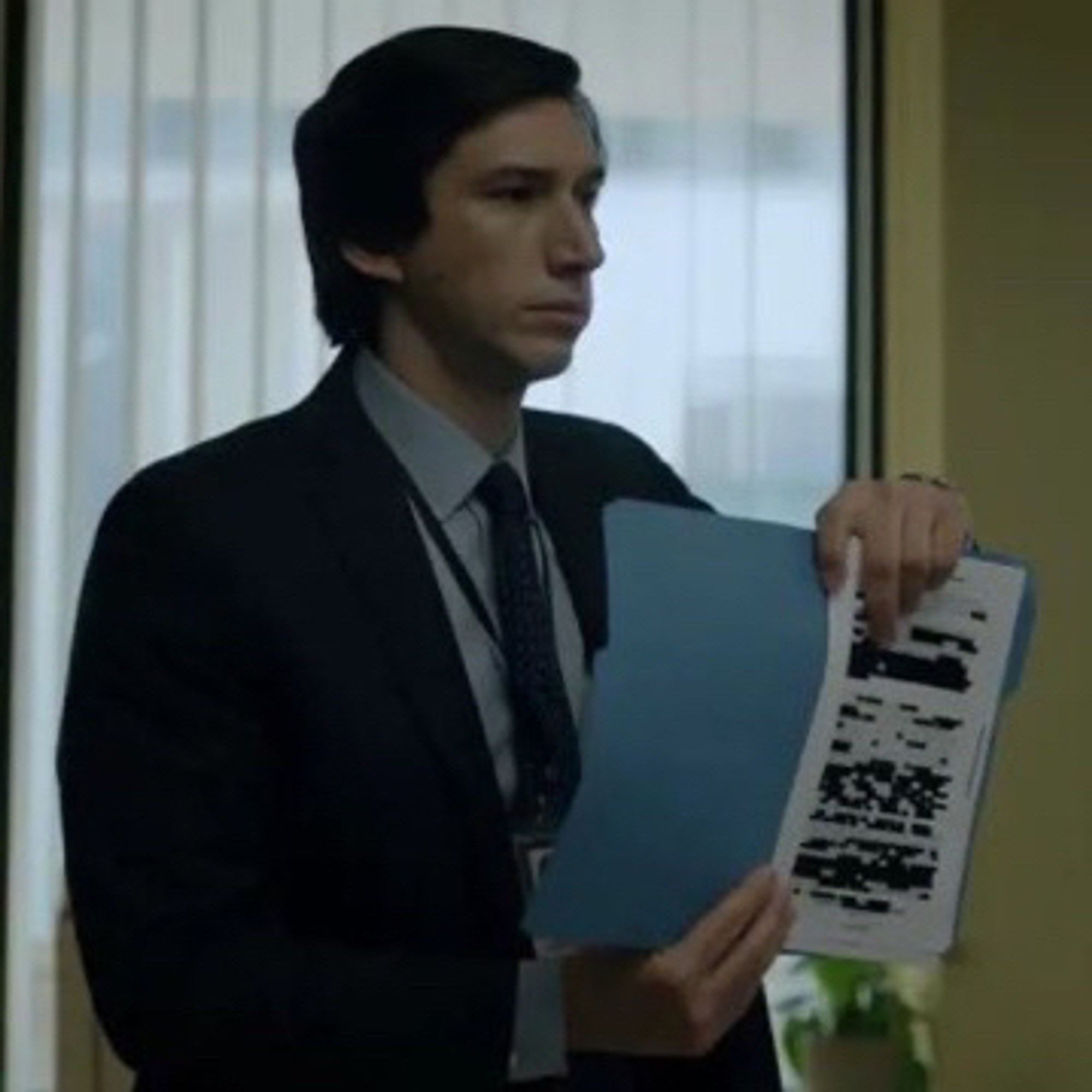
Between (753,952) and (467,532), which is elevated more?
(467,532)

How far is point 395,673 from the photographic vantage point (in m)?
1.15

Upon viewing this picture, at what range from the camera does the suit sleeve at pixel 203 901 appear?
1061 mm

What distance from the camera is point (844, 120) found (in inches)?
130

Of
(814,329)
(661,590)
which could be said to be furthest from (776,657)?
(814,329)

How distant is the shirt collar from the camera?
49.9 inches

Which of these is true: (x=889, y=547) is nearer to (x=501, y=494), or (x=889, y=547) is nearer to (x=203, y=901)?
(x=501, y=494)

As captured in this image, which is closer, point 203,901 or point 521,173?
point 203,901

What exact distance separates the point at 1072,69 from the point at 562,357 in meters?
2.07

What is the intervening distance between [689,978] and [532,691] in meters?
0.22

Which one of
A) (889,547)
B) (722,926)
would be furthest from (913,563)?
(722,926)

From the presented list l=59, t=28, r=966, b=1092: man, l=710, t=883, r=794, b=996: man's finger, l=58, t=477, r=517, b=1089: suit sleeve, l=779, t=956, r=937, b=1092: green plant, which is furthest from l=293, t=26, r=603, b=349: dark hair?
l=779, t=956, r=937, b=1092: green plant

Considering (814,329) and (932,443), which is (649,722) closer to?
(932,443)

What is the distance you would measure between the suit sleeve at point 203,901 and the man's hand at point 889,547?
0.28 metres

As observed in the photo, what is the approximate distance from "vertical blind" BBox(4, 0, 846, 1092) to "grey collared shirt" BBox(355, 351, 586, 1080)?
1.75 m
